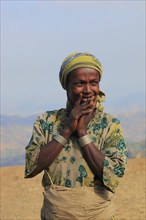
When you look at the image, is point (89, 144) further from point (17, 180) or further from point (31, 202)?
point (17, 180)

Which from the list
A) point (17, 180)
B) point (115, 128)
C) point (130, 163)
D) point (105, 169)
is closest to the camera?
point (105, 169)

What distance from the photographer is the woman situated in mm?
2949

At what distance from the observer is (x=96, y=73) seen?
3061 millimetres

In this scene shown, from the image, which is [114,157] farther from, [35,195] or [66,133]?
[35,195]

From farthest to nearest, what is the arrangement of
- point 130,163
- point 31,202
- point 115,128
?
point 130,163
point 31,202
point 115,128

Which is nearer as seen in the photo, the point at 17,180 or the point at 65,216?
the point at 65,216

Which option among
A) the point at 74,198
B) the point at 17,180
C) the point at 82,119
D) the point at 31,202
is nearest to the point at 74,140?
the point at 82,119

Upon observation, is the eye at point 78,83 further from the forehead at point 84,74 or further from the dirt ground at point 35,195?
the dirt ground at point 35,195

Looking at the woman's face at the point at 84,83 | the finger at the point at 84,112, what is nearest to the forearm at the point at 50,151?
the finger at the point at 84,112

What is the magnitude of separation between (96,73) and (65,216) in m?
0.85

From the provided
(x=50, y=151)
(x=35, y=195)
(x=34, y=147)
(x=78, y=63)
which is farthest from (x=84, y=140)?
(x=35, y=195)

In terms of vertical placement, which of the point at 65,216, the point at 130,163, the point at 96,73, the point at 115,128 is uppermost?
the point at 130,163

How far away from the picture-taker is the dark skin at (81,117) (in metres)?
2.92

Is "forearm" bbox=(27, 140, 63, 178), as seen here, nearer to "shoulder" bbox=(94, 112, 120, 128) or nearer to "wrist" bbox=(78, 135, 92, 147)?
"wrist" bbox=(78, 135, 92, 147)
